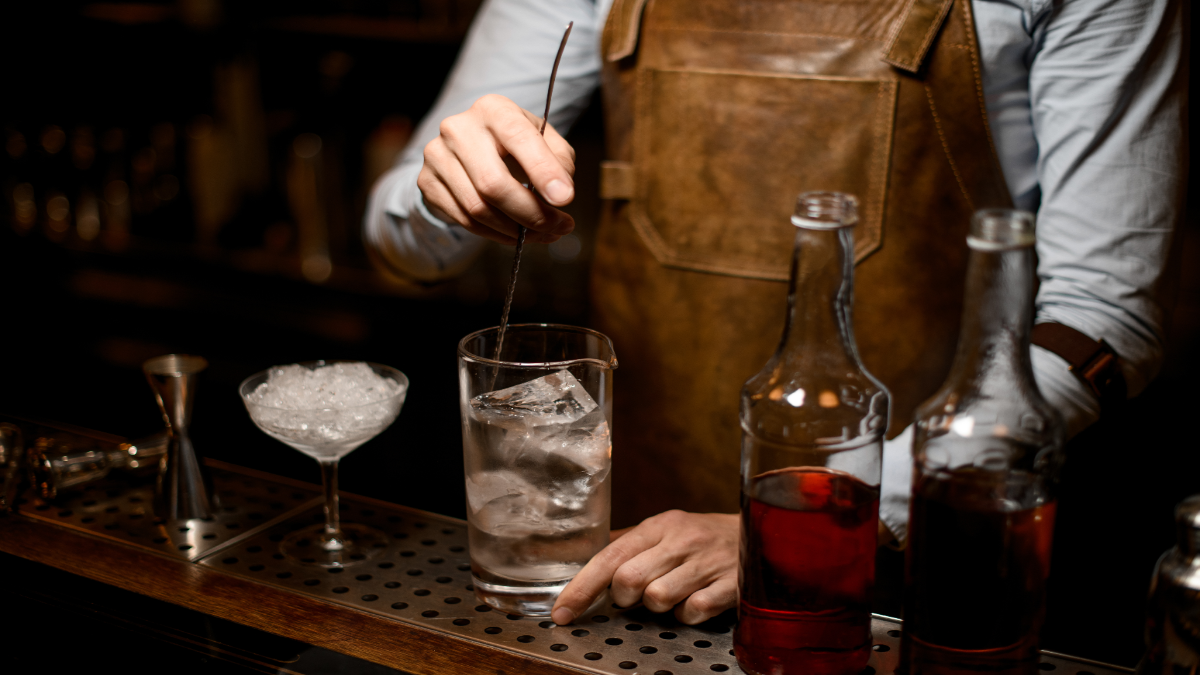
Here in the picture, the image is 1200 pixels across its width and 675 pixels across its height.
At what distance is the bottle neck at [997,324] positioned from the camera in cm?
59

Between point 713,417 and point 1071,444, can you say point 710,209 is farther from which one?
point 1071,444

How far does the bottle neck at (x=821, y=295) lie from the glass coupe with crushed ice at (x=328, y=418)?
43 centimetres

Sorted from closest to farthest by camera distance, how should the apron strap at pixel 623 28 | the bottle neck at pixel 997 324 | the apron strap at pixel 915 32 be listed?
the bottle neck at pixel 997 324, the apron strap at pixel 915 32, the apron strap at pixel 623 28

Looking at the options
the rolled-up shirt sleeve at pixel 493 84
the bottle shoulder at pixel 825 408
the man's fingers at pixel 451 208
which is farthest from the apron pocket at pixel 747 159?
the bottle shoulder at pixel 825 408

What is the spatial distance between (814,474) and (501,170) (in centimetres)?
42

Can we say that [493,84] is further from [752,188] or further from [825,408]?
[825,408]

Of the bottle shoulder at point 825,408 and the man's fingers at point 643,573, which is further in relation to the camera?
the man's fingers at point 643,573

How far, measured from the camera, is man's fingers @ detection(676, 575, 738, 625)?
84 centimetres

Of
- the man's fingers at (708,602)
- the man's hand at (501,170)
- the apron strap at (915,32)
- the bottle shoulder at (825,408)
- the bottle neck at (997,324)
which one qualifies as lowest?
the man's fingers at (708,602)

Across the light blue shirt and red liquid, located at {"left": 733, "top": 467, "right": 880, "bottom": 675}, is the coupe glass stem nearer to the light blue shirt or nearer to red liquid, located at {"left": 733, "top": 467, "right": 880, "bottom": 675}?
red liquid, located at {"left": 733, "top": 467, "right": 880, "bottom": 675}

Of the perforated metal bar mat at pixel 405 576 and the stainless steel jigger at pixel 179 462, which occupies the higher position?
the stainless steel jigger at pixel 179 462

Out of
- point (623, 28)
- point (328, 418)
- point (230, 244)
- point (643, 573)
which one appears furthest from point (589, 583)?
point (230, 244)

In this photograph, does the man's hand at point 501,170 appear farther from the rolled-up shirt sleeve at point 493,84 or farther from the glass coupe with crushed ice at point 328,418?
the rolled-up shirt sleeve at point 493,84

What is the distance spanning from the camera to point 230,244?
9.98 feet
